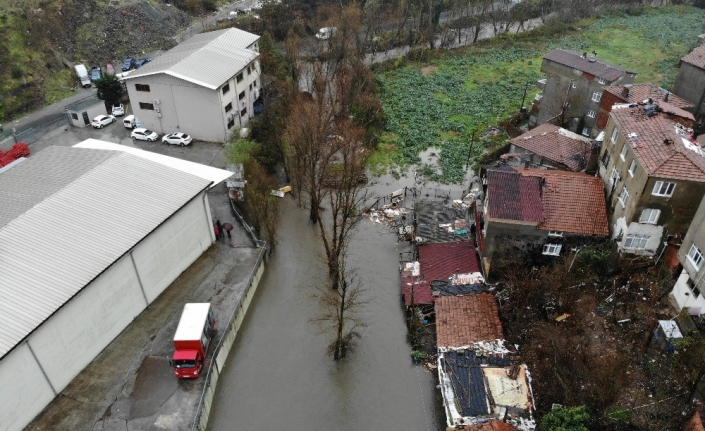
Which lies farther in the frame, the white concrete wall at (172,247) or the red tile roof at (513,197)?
the red tile roof at (513,197)

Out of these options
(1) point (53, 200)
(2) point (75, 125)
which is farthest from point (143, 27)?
(1) point (53, 200)

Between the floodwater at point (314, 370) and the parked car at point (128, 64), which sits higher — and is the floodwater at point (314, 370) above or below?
below

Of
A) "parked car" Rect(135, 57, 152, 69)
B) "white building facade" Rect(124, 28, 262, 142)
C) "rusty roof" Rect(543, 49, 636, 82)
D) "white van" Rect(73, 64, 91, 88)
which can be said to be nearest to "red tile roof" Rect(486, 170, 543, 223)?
"rusty roof" Rect(543, 49, 636, 82)

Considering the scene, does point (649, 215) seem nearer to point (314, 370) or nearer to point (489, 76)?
point (314, 370)

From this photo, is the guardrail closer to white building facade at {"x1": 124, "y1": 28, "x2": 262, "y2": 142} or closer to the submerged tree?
the submerged tree

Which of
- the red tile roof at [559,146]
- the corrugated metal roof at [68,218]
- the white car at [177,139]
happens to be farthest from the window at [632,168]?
the white car at [177,139]

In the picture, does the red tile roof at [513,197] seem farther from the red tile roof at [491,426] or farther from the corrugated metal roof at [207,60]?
the corrugated metal roof at [207,60]

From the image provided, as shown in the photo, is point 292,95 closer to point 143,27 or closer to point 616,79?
point 616,79
